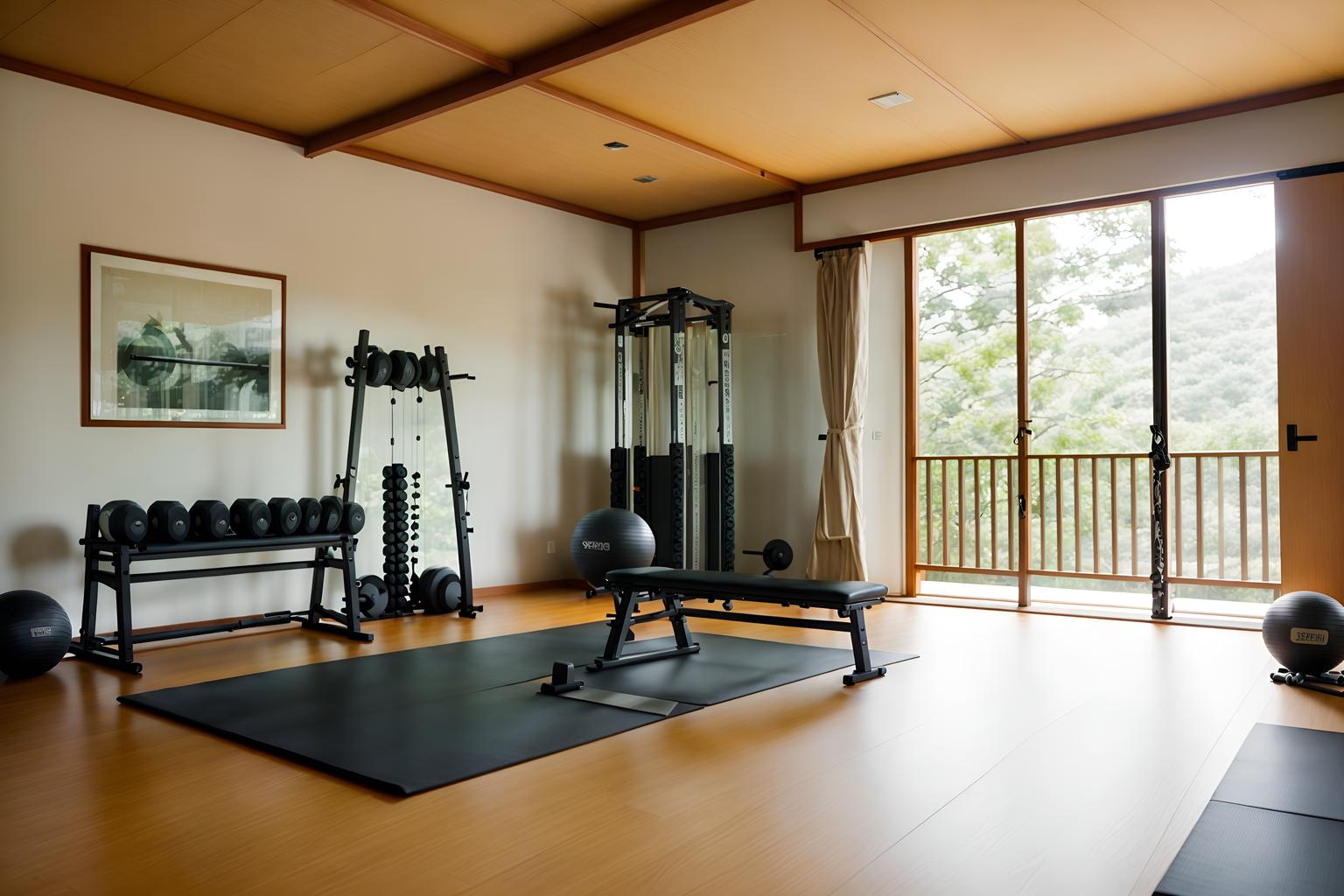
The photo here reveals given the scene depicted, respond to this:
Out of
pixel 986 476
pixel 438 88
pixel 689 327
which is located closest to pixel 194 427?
pixel 438 88

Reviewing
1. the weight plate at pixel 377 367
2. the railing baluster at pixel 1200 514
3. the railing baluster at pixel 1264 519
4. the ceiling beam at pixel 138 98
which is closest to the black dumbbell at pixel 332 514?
the weight plate at pixel 377 367

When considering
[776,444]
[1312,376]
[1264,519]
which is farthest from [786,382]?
[1312,376]

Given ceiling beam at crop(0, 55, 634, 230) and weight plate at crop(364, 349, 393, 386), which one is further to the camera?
weight plate at crop(364, 349, 393, 386)

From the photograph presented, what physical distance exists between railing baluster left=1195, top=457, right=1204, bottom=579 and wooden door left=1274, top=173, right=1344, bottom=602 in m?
0.68

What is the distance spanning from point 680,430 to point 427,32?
323cm

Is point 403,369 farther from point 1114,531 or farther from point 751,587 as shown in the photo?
point 1114,531

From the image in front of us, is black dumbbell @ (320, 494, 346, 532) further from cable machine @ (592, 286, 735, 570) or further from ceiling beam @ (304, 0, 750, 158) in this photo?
cable machine @ (592, 286, 735, 570)

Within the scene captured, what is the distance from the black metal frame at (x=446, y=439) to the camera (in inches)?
221

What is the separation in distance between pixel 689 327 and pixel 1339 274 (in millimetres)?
4012

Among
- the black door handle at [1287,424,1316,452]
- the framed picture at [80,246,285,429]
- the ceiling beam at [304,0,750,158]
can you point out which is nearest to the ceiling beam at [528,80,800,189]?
the ceiling beam at [304,0,750,158]

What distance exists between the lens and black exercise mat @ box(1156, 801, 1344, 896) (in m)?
1.92

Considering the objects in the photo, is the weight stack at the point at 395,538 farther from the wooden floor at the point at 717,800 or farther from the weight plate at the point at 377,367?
the wooden floor at the point at 717,800

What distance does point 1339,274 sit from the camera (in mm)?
5121

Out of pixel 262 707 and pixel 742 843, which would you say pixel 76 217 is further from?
pixel 742 843
